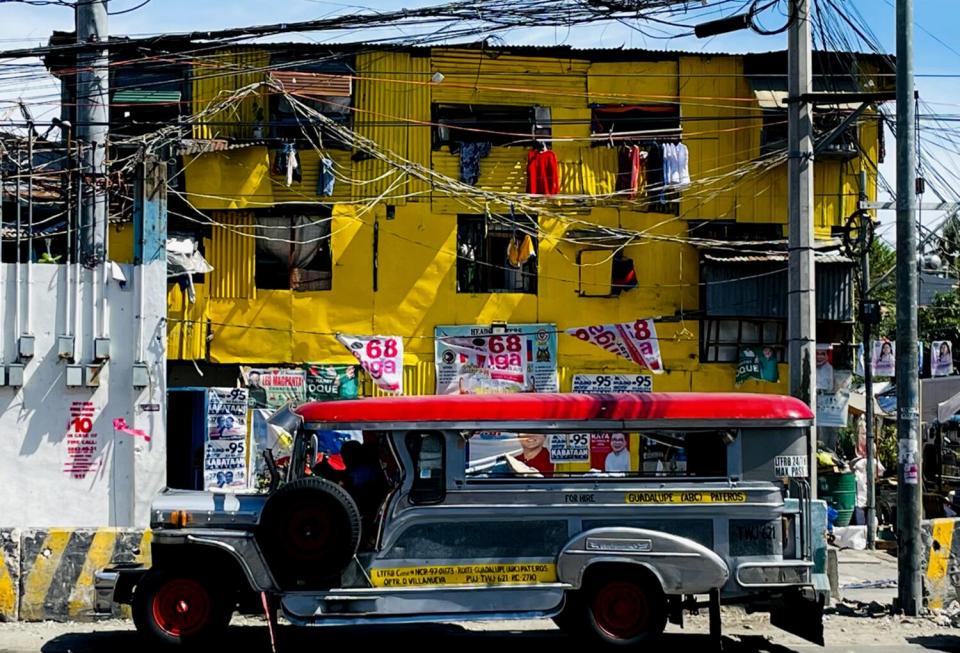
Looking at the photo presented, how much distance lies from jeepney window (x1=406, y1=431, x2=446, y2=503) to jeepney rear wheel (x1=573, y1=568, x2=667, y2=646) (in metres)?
1.54

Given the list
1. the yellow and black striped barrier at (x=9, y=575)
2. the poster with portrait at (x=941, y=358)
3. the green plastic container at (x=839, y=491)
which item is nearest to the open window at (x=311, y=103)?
the green plastic container at (x=839, y=491)

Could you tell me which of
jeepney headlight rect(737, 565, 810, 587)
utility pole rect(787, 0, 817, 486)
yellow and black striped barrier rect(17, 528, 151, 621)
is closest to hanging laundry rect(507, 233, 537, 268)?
utility pole rect(787, 0, 817, 486)

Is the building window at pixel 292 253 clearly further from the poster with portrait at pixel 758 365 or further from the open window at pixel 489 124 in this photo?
the poster with portrait at pixel 758 365

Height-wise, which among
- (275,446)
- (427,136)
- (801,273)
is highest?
(427,136)

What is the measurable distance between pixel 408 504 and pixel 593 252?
1296 centimetres

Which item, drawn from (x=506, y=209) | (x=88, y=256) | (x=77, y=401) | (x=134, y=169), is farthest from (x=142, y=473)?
(x=506, y=209)

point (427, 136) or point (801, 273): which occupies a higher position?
point (427, 136)

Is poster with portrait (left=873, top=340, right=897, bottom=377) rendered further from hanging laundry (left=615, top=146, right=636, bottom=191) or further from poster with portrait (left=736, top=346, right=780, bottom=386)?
hanging laundry (left=615, top=146, right=636, bottom=191)

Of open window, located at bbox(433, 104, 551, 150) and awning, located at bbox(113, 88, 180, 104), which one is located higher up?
awning, located at bbox(113, 88, 180, 104)

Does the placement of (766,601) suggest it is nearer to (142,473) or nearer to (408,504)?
(408,504)

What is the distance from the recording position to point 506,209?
22109 mm

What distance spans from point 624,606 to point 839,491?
11.3 meters

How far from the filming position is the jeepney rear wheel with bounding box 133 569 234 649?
10180mm

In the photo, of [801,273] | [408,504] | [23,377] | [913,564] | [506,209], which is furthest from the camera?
[506,209]
